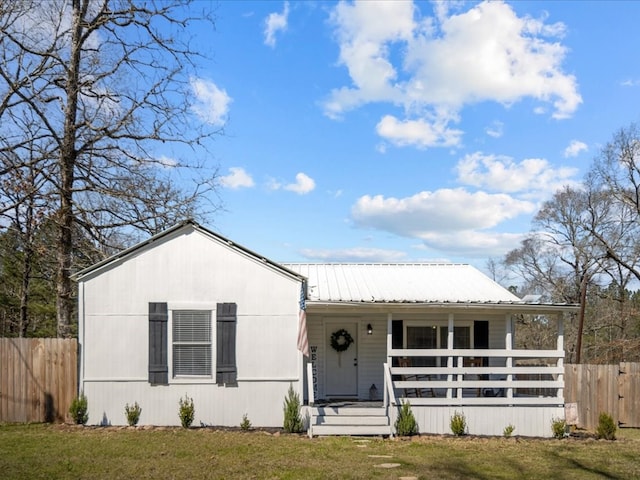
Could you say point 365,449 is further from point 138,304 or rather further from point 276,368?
point 138,304

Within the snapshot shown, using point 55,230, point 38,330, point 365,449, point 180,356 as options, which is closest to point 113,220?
point 55,230

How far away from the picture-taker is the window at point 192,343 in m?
11.3

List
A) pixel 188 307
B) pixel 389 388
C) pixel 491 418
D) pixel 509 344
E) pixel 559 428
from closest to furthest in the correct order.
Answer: pixel 389 388 → pixel 559 428 → pixel 491 418 → pixel 188 307 → pixel 509 344

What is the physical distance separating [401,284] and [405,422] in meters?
4.02

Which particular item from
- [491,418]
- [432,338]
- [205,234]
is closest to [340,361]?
[432,338]

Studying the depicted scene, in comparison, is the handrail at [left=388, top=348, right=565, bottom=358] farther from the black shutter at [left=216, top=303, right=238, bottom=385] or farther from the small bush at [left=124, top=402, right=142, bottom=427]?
the small bush at [left=124, top=402, right=142, bottom=427]

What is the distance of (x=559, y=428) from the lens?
1098cm

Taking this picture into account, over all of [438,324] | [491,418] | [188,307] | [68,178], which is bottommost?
[491,418]

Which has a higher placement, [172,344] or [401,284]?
[401,284]

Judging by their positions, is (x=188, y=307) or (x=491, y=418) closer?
(x=491, y=418)

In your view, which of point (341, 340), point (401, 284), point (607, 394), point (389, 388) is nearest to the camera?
point (389, 388)

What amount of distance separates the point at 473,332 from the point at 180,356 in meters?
7.34

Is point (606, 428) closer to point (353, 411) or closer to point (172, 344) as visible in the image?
point (353, 411)

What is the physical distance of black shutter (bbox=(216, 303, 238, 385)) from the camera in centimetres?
1118
